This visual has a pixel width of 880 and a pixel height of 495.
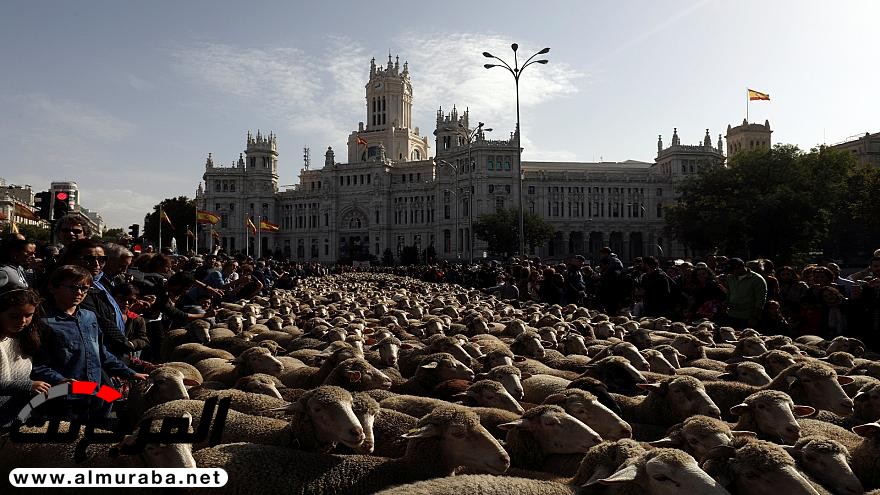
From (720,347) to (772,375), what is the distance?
243 cm

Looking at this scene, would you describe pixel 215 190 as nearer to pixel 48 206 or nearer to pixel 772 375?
pixel 48 206

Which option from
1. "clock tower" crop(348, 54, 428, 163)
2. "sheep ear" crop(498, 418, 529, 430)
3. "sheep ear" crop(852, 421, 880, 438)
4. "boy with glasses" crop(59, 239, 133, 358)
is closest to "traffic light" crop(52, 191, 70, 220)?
"boy with glasses" crop(59, 239, 133, 358)

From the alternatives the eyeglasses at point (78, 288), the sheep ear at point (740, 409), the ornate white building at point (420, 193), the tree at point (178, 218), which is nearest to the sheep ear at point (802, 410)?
the sheep ear at point (740, 409)

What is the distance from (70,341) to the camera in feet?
18.0

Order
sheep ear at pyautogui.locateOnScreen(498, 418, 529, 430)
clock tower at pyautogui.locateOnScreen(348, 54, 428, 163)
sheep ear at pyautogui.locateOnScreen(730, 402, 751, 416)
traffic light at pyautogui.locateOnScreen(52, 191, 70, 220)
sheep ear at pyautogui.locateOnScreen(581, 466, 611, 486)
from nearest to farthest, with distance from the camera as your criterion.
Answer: sheep ear at pyautogui.locateOnScreen(581, 466, 611, 486) → sheep ear at pyautogui.locateOnScreen(498, 418, 529, 430) → sheep ear at pyautogui.locateOnScreen(730, 402, 751, 416) → traffic light at pyautogui.locateOnScreen(52, 191, 70, 220) → clock tower at pyautogui.locateOnScreen(348, 54, 428, 163)

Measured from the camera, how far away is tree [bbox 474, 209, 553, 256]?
77312 millimetres

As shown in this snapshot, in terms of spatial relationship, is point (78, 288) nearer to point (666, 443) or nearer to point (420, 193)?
point (666, 443)

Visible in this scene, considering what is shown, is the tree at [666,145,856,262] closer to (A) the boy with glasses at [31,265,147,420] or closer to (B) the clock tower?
(A) the boy with glasses at [31,265,147,420]

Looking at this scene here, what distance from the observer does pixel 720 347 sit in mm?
11109

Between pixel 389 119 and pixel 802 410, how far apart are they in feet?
424

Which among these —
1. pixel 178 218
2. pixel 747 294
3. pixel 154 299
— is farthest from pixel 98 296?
pixel 178 218

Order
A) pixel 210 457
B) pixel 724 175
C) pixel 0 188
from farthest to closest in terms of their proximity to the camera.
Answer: pixel 0 188
pixel 724 175
pixel 210 457

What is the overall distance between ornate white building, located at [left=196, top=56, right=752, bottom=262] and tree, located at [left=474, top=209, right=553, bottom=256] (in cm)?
1629

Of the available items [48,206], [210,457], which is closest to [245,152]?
[48,206]
